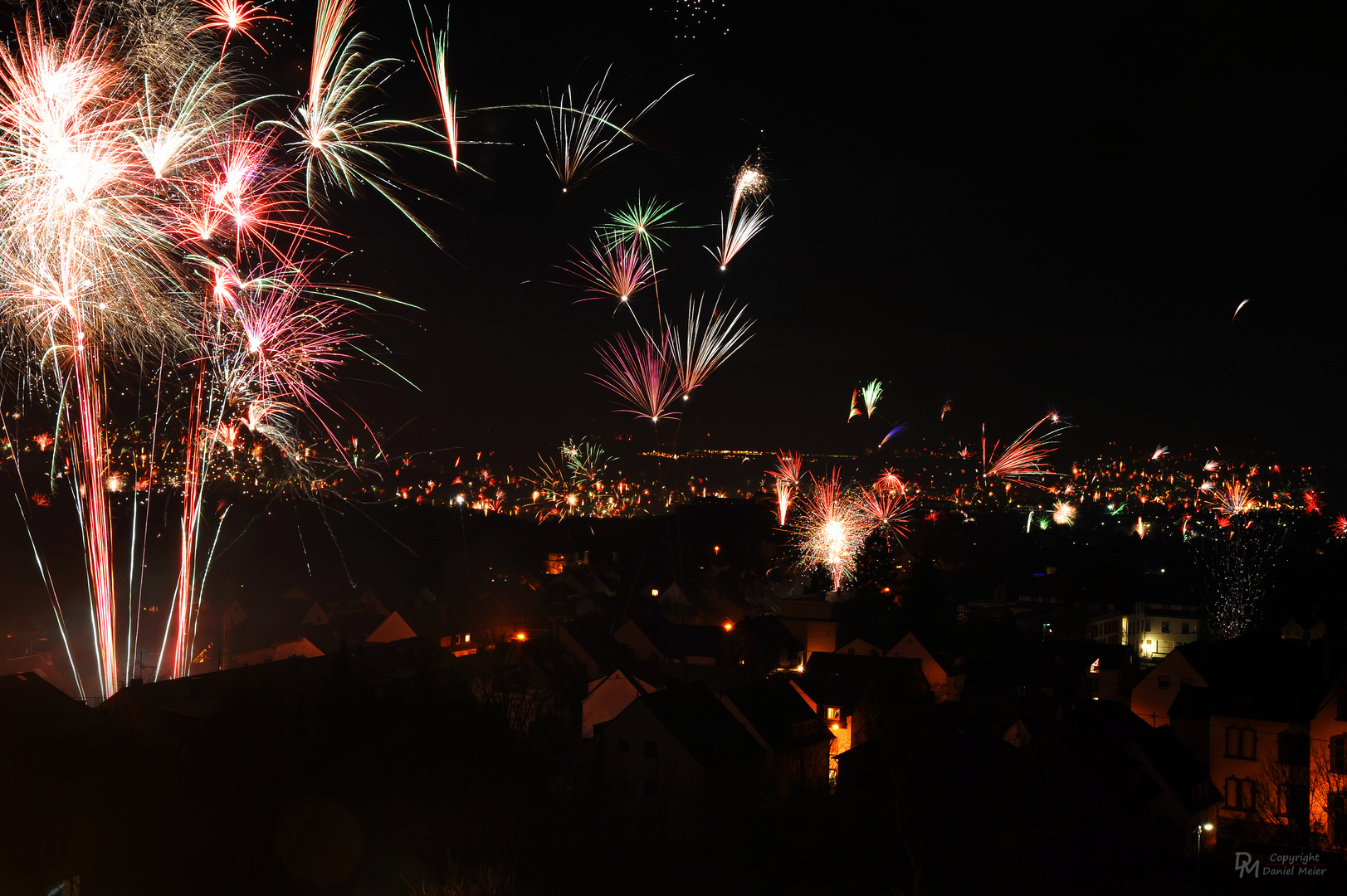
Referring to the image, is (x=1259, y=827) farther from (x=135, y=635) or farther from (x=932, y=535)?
(x=932, y=535)

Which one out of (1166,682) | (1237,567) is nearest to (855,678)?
(1166,682)

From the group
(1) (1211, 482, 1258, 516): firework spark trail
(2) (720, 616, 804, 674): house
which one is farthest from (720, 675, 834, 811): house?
(1) (1211, 482, 1258, 516): firework spark trail

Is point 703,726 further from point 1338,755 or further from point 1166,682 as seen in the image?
point 1166,682

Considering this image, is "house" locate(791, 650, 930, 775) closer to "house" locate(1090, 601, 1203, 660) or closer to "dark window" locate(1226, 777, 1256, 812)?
"dark window" locate(1226, 777, 1256, 812)

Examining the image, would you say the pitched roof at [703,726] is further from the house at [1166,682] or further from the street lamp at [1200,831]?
the house at [1166,682]

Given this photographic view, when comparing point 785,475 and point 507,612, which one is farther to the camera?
point 785,475

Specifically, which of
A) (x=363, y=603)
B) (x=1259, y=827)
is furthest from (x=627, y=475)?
(x=1259, y=827)

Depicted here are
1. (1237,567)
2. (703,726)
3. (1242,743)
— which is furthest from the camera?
(1237,567)
